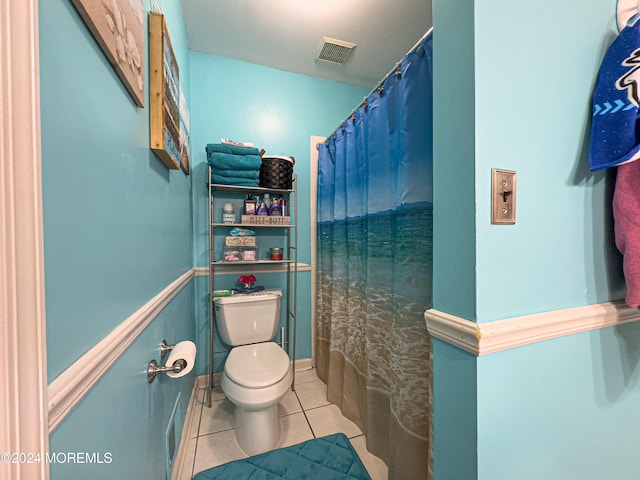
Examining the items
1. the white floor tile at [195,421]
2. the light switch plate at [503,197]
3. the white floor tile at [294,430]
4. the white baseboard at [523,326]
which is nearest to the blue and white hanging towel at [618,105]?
the light switch plate at [503,197]

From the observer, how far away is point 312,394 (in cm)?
169

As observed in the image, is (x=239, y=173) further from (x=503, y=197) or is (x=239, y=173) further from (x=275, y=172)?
(x=503, y=197)

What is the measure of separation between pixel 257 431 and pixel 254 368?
0.93 ft

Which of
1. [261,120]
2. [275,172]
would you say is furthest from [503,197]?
[261,120]

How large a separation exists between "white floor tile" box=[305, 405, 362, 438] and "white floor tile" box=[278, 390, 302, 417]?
2.9 inches

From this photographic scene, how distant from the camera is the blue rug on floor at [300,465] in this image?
110 centimetres

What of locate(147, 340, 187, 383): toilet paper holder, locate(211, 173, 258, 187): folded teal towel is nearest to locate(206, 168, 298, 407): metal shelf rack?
locate(211, 173, 258, 187): folded teal towel


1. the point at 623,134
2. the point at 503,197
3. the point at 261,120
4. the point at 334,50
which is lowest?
the point at 503,197

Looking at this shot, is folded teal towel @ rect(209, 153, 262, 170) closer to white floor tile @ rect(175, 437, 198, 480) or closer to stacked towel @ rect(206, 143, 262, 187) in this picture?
stacked towel @ rect(206, 143, 262, 187)

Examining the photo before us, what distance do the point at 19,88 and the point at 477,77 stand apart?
0.73 metres

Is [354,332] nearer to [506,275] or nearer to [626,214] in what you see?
[506,275]

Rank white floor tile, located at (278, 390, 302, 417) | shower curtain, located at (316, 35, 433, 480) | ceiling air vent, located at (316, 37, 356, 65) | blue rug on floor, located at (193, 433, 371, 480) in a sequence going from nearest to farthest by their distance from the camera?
shower curtain, located at (316, 35, 433, 480)
blue rug on floor, located at (193, 433, 371, 480)
white floor tile, located at (278, 390, 302, 417)
ceiling air vent, located at (316, 37, 356, 65)

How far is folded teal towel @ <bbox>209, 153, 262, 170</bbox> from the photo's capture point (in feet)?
5.06

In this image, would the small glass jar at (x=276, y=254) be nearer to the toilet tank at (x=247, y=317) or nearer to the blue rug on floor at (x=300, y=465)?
the toilet tank at (x=247, y=317)
